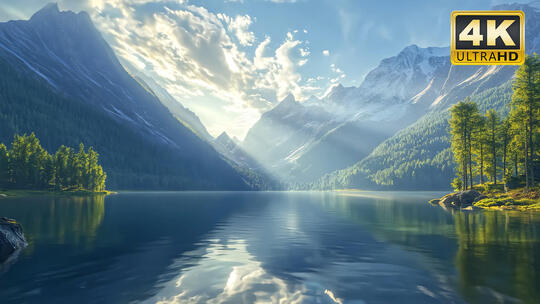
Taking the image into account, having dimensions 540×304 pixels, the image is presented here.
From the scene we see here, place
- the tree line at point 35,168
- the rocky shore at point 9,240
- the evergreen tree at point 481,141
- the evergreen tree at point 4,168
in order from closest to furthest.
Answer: the rocky shore at point 9,240 → the evergreen tree at point 481,141 → the evergreen tree at point 4,168 → the tree line at point 35,168

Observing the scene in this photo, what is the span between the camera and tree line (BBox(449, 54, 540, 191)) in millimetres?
55406

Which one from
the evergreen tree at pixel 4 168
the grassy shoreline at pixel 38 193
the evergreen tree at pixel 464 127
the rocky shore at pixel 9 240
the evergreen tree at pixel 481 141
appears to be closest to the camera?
the rocky shore at pixel 9 240

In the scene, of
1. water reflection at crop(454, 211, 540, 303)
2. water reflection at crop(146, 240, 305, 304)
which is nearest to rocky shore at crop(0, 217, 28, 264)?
water reflection at crop(146, 240, 305, 304)

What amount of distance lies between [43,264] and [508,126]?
86.1 m

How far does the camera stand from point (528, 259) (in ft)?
60.5

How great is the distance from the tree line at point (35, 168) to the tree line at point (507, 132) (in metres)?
130

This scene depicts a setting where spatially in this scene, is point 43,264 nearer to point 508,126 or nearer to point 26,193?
point 508,126

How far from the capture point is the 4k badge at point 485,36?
23.0 m

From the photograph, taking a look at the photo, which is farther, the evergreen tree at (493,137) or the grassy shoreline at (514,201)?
the evergreen tree at (493,137)

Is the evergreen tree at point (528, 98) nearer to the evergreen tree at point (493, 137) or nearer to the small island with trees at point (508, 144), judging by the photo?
the small island with trees at point (508, 144)

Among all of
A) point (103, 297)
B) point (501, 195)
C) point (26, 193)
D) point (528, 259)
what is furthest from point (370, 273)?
point (26, 193)

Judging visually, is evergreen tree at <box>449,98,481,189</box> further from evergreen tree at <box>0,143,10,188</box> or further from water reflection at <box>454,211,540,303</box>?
evergreen tree at <box>0,143,10,188</box>

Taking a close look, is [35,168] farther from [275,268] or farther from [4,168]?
[275,268]

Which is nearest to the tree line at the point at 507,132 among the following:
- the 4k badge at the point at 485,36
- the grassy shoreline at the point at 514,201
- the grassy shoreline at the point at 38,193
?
the grassy shoreline at the point at 514,201
